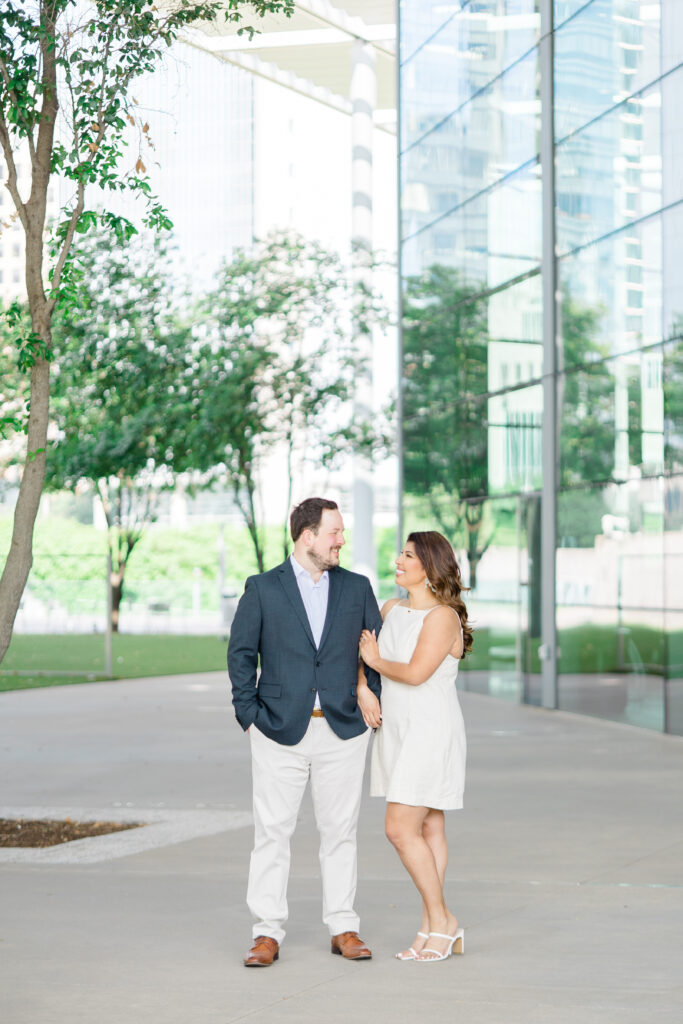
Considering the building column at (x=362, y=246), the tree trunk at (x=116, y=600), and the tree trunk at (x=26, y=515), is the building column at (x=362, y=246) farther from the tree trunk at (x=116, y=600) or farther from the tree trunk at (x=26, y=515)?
the tree trunk at (x=26, y=515)

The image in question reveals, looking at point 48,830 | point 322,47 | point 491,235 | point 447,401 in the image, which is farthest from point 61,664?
point 48,830

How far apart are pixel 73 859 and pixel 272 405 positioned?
27.7 meters

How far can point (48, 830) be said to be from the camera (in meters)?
9.95

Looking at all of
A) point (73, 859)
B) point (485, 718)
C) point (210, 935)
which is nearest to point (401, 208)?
point (485, 718)

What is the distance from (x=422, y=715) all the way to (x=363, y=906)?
5.10ft

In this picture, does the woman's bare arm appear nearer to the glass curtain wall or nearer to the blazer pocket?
the blazer pocket

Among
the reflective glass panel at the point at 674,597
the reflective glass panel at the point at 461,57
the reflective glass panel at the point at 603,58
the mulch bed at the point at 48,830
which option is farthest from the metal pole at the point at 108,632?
the mulch bed at the point at 48,830

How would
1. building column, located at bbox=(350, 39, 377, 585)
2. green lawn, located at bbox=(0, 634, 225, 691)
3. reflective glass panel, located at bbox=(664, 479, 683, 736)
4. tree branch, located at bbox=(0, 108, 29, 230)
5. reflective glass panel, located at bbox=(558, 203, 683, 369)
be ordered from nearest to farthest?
tree branch, located at bbox=(0, 108, 29, 230), reflective glass panel, located at bbox=(664, 479, 683, 736), reflective glass panel, located at bbox=(558, 203, 683, 369), green lawn, located at bbox=(0, 634, 225, 691), building column, located at bbox=(350, 39, 377, 585)

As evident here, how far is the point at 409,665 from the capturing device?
622cm

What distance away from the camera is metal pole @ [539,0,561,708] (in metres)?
19.3

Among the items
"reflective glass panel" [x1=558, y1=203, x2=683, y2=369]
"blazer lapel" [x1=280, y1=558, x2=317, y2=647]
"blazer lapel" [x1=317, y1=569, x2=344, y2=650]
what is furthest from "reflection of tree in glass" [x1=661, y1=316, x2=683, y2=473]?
"blazer lapel" [x1=280, y1=558, x2=317, y2=647]

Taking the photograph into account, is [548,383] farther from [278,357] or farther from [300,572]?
[278,357]

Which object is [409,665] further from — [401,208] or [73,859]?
[401,208]

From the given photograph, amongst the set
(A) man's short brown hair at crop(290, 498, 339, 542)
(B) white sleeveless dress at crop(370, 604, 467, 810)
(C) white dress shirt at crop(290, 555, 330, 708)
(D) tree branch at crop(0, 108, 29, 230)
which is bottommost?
(B) white sleeveless dress at crop(370, 604, 467, 810)
